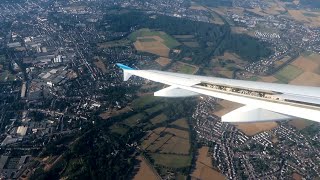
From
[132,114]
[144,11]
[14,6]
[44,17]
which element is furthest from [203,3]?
[132,114]

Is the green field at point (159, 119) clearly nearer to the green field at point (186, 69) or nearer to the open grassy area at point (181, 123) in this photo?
the open grassy area at point (181, 123)

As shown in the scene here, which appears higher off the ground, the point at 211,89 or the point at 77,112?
the point at 211,89

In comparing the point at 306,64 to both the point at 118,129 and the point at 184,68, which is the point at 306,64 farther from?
the point at 118,129

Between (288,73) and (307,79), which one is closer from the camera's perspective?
(307,79)

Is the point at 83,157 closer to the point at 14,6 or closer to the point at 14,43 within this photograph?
the point at 14,43

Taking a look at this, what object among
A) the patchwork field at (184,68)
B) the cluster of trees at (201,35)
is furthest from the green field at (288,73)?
the patchwork field at (184,68)

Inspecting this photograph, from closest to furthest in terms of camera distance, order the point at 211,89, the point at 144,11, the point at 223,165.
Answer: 1. the point at 211,89
2. the point at 223,165
3. the point at 144,11

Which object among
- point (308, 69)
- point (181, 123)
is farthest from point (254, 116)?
point (308, 69)
